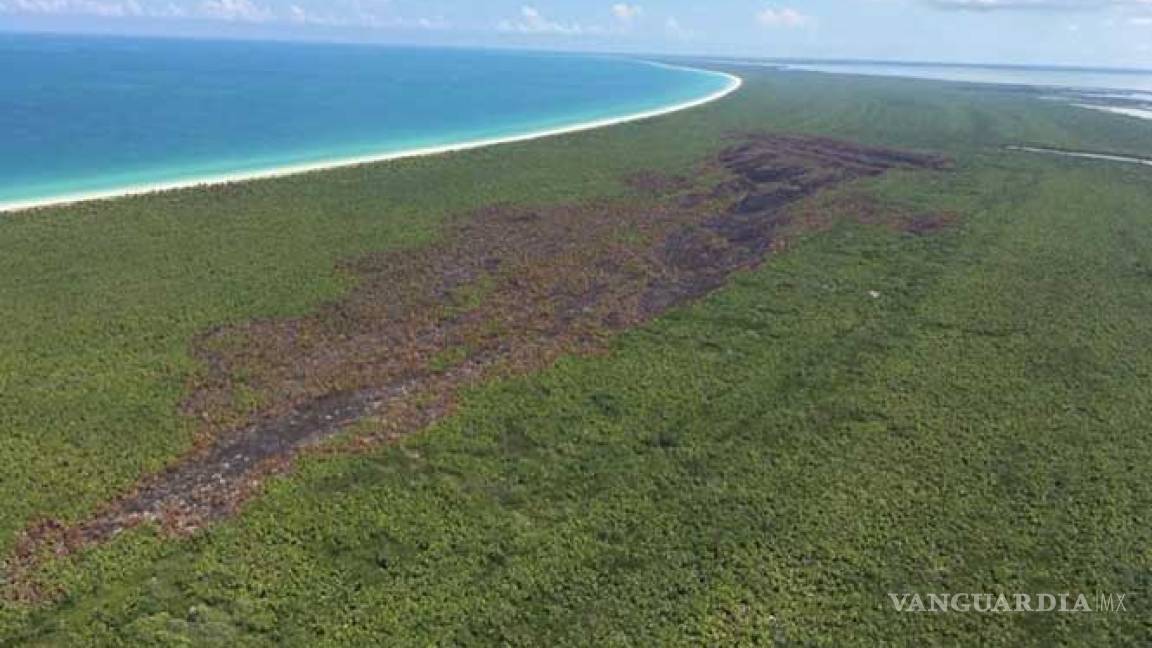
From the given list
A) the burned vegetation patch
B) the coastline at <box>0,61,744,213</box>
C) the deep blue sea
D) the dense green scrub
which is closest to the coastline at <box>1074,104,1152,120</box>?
the deep blue sea

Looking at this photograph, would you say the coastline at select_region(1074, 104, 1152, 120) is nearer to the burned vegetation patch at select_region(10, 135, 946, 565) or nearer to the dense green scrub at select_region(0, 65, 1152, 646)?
the burned vegetation patch at select_region(10, 135, 946, 565)

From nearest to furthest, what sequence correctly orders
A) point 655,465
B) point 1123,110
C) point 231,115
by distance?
point 655,465 → point 231,115 → point 1123,110

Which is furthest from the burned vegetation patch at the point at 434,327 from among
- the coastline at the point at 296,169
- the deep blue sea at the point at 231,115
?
the deep blue sea at the point at 231,115

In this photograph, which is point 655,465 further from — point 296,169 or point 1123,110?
point 1123,110

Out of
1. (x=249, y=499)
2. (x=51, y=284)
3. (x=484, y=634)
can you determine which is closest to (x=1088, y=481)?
(x=484, y=634)

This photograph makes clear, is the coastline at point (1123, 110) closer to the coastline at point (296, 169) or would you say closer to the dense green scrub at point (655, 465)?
the coastline at point (296, 169)

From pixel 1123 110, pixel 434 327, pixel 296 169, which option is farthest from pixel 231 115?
pixel 1123 110

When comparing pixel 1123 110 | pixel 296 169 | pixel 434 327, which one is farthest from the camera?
pixel 1123 110
